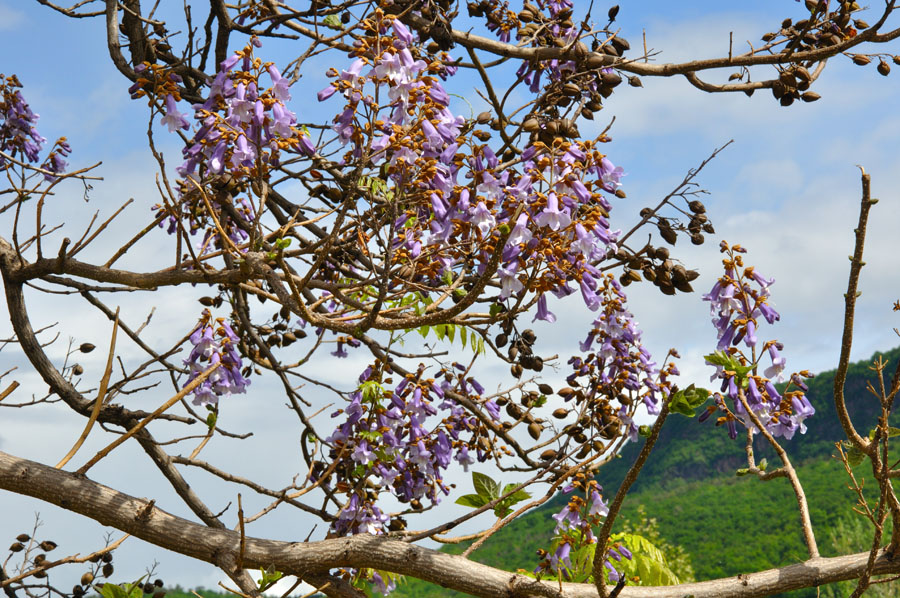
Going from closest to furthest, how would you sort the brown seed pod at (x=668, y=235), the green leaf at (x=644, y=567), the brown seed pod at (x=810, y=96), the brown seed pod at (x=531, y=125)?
the brown seed pod at (x=531, y=125), the brown seed pod at (x=668, y=235), the brown seed pod at (x=810, y=96), the green leaf at (x=644, y=567)

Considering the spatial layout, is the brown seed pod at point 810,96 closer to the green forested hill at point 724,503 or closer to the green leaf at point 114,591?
the green leaf at point 114,591

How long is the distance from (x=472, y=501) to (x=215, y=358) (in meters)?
1.76

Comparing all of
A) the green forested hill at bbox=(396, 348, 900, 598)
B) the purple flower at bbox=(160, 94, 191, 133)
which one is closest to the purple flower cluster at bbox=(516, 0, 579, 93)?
the purple flower at bbox=(160, 94, 191, 133)

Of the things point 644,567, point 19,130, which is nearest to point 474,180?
point 644,567

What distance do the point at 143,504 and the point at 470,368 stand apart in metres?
1.75

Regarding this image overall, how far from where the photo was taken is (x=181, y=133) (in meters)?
3.72

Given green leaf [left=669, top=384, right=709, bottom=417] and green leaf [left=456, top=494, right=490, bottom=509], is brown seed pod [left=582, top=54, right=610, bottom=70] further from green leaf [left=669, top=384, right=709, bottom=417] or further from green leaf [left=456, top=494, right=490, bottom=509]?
green leaf [left=669, top=384, right=709, bottom=417]

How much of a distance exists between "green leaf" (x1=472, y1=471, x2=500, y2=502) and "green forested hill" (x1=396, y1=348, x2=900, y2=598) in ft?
42.3

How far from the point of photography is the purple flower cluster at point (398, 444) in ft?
12.5

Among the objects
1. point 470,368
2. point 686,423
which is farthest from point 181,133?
point 686,423

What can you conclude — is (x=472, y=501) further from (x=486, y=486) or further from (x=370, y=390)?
(x=370, y=390)

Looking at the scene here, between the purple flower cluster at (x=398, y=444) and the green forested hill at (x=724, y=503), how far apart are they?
38.1 ft

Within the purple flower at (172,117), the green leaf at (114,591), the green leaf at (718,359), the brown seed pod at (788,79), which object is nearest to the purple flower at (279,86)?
the purple flower at (172,117)

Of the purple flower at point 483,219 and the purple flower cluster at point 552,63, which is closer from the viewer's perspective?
the purple flower at point 483,219
